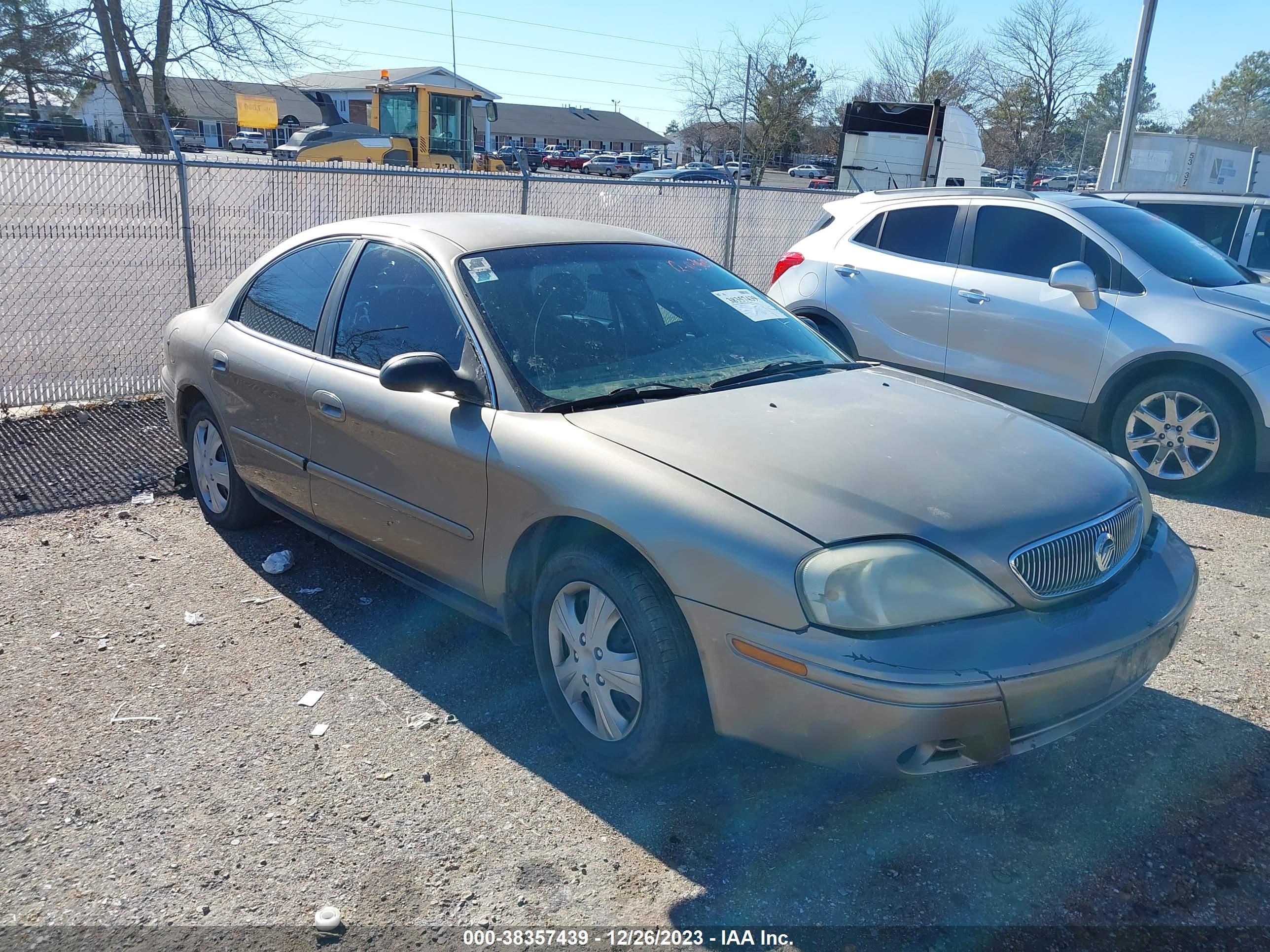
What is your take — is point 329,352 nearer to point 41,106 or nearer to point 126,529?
point 126,529

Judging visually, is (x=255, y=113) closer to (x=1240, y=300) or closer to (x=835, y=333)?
(x=835, y=333)

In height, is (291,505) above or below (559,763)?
above

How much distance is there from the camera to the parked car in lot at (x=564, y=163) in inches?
2138

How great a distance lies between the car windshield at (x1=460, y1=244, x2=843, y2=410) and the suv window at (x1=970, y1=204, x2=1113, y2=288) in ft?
10.4

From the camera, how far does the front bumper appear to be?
250 centimetres

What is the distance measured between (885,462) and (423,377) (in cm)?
153

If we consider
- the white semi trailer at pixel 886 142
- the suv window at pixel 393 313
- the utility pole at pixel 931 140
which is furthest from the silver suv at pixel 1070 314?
the white semi trailer at pixel 886 142

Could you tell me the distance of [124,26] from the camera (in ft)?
67.1

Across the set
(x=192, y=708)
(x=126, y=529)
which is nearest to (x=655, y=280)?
(x=192, y=708)

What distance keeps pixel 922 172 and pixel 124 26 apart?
16.5 metres

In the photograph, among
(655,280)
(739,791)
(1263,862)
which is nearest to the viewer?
(1263,862)

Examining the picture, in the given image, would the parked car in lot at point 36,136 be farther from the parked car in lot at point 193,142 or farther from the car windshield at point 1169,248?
the car windshield at point 1169,248

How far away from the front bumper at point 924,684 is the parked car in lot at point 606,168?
163 ft

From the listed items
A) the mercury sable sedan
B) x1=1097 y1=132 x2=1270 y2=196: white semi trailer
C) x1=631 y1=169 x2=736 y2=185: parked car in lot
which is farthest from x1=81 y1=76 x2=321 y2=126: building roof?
the mercury sable sedan
